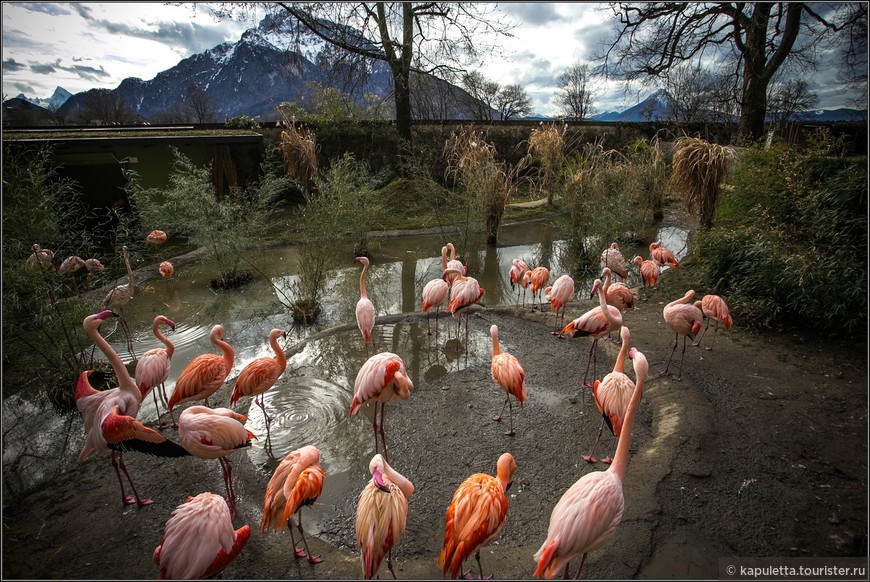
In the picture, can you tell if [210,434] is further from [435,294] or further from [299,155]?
[299,155]

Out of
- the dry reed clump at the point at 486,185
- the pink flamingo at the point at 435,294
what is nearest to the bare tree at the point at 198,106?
the dry reed clump at the point at 486,185

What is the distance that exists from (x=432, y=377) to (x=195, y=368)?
233cm

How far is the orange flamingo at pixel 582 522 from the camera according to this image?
2.27 m

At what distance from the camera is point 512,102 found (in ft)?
94.4

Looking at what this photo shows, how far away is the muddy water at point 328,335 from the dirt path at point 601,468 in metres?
0.35

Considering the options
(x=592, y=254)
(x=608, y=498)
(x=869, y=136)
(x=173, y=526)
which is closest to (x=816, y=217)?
(x=869, y=136)

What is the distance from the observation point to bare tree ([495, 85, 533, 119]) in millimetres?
28453

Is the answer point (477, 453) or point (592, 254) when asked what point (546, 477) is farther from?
point (592, 254)

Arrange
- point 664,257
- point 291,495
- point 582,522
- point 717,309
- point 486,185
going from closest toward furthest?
point 582,522, point 291,495, point 717,309, point 664,257, point 486,185

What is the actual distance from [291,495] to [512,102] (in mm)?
29906

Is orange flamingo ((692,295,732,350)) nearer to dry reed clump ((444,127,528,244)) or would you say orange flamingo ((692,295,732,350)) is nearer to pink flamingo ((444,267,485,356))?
pink flamingo ((444,267,485,356))

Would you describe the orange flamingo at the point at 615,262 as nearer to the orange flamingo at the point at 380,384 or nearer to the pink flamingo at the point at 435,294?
the pink flamingo at the point at 435,294

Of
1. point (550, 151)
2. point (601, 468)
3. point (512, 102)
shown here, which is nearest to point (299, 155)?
point (550, 151)

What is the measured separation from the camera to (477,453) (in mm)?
3693
